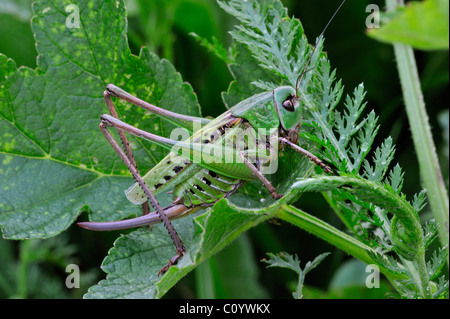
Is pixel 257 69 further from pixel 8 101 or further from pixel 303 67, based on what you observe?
pixel 8 101

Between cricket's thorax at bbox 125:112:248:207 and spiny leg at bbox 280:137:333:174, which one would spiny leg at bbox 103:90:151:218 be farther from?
spiny leg at bbox 280:137:333:174

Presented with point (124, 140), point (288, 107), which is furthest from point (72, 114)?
point (288, 107)

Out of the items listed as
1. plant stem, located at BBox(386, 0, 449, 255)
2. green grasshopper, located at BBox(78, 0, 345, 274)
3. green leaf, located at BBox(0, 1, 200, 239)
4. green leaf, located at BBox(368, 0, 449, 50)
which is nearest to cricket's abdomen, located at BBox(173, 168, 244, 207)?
green grasshopper, located at BBox(78, 0, 345, 274)

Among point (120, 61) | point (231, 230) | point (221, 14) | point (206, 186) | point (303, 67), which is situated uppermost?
point (221, 14)

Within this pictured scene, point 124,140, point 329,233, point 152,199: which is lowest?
point 329,233

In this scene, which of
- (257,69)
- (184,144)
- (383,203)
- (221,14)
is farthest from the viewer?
(221,14)

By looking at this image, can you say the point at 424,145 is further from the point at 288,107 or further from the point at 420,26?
the point at 420,26

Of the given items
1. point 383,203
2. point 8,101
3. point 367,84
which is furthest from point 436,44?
point 367,84
